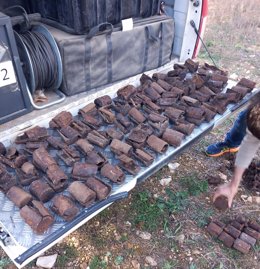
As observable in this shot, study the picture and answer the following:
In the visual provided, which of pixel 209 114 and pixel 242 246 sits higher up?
pixel 209 114

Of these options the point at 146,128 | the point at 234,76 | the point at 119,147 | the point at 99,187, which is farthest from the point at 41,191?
the point at 234,76

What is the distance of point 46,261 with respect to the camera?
2.41 meters

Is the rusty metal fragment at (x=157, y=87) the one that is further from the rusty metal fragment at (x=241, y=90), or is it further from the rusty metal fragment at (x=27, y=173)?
the rusty metal fragment at (x=27, y=173)

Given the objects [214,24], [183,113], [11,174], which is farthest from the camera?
[214,24]

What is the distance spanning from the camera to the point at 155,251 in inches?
100

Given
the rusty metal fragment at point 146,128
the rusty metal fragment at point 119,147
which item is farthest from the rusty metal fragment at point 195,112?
the rusty metal fragment at point 119,147

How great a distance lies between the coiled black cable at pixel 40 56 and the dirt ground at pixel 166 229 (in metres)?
1.38

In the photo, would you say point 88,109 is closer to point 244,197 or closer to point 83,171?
point 83,171

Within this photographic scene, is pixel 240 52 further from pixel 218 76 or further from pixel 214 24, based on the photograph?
pixel 218 76

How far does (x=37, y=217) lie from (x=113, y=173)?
2.04ft

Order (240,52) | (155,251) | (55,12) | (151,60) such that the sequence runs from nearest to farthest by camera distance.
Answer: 1. (155,251)
2. (55,12)
3. (151,60)
4. (240,52)

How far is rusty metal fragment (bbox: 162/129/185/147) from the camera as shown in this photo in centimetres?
261

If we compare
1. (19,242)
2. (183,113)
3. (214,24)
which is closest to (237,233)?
(183,113)

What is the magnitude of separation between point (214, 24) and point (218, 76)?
449 cm
